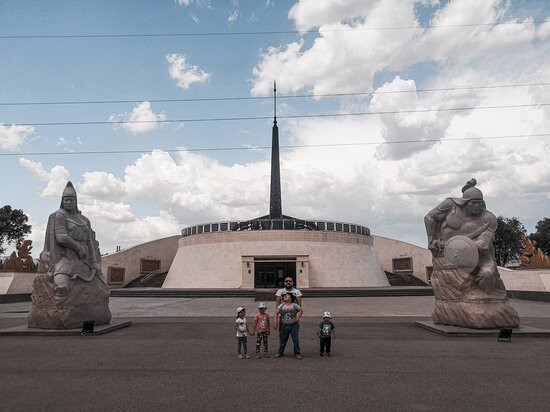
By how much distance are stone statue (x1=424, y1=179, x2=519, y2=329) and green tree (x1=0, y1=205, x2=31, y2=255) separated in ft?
205

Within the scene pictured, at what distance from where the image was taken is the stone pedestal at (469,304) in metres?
12.2

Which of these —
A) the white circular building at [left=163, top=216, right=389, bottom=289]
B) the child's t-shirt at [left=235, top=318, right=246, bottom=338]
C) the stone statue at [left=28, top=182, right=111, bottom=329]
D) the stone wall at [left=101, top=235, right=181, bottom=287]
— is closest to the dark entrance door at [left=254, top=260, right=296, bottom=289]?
the white circular building at [left=163, top=216, right=389, bottom=289]

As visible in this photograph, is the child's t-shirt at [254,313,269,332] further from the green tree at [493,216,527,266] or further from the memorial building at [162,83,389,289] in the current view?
the green tree at [493,216,527,266]

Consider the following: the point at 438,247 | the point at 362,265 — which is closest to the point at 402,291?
the point at 362,265

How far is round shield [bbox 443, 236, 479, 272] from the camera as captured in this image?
1255cm

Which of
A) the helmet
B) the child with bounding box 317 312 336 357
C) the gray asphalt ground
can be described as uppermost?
the helmet

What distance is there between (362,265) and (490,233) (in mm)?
26664

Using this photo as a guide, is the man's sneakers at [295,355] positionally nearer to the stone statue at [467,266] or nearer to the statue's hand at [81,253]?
the stone statue at [467,266]

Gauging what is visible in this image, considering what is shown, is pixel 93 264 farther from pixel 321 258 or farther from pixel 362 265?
pixel 362 265

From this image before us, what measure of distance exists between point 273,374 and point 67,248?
30.8ft

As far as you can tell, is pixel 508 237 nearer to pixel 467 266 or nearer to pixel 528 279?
pixel 528 279

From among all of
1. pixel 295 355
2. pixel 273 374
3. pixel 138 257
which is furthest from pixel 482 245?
pixel 138 257

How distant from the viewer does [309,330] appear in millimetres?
13625

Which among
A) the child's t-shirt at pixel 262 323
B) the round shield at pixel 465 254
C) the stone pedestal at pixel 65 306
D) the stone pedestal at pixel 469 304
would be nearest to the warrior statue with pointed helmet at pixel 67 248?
the stone pedestal at pixel 65 306
